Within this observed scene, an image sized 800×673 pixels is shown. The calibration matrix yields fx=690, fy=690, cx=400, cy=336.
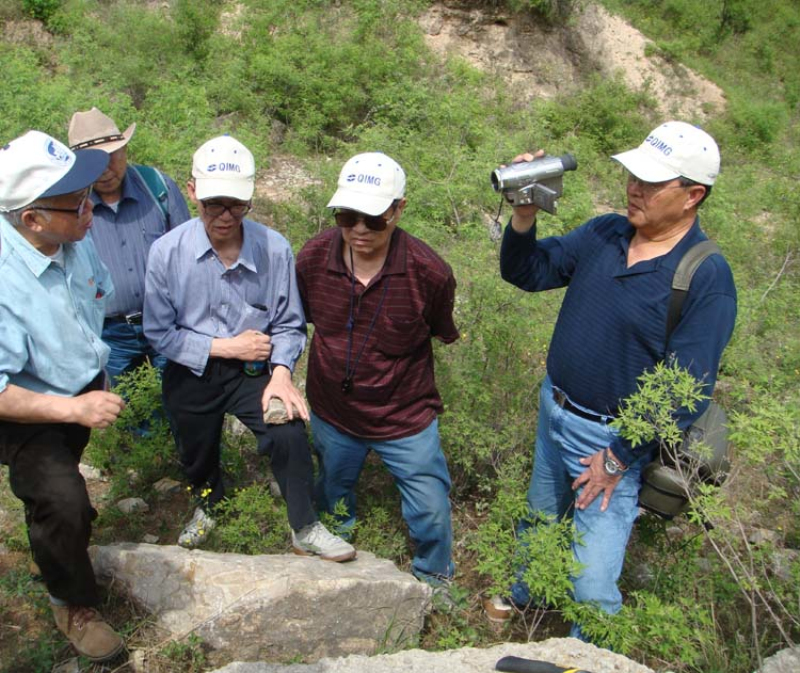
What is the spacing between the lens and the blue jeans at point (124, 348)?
151 inches

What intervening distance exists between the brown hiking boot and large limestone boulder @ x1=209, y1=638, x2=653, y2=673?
51 centimetres

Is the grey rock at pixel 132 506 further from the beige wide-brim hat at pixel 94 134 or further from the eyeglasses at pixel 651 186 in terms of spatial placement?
the eyeglasses at pixel 651 186

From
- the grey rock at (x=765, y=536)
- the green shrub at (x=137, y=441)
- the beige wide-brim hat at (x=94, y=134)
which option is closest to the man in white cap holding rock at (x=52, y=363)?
the green shrub at (x=137, y=441)

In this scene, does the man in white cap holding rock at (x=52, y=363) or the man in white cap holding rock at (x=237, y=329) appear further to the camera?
the man in white cap holding rock at (x=237, y=329)

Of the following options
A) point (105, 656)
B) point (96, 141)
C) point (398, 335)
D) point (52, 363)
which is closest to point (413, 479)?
point (398, 335)

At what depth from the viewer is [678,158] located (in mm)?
2549

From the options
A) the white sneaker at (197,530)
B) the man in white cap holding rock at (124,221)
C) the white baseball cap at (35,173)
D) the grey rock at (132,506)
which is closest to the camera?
the white baseball cap at (35,173)

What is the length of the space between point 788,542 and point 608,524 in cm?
200

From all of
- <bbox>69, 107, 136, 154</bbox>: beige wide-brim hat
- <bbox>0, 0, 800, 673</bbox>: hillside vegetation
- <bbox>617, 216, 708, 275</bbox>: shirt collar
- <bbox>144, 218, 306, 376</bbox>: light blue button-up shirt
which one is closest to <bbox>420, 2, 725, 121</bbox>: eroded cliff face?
<bbox>0, 0, 800, 673</bbox>: hillside vegetation

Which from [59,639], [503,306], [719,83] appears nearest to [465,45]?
[719,83]

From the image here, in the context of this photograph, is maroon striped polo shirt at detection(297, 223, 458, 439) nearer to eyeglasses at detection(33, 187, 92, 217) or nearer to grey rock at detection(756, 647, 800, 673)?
eyeglasses at detection(33, 187, 92, 217)

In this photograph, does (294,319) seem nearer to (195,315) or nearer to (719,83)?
(195,315)

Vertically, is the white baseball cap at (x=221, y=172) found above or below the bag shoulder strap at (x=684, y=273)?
below

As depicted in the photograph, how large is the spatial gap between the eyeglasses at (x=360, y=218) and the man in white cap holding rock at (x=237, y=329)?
371mm
